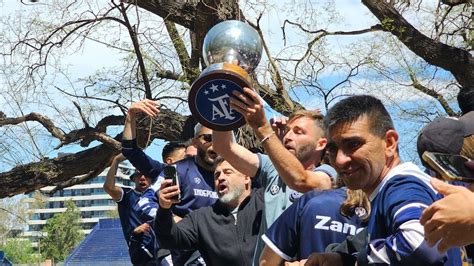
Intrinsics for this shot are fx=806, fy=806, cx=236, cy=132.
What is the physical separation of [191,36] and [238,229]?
24.4 ft

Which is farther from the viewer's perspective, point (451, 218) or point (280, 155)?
point (280, 155)

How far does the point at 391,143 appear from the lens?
316 centimetres

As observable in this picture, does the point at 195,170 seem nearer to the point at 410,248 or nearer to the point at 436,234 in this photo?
the point at 410,248

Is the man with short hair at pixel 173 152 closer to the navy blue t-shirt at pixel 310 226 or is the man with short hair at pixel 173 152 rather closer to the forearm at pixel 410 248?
the navy blue t-shirt at pixel 310 226

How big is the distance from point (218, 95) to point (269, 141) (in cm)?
34

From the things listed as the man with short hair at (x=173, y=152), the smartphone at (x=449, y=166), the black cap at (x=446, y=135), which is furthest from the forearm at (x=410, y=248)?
the man with short hair at (x=173, y=152)

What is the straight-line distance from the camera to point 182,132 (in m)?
13.2

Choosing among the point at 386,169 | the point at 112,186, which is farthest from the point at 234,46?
the point at 112,186

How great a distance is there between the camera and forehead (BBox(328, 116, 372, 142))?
3.12 meters

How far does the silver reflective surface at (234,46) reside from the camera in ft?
14.6

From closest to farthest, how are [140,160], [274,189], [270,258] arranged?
[270,258], [274,189], [140,160]

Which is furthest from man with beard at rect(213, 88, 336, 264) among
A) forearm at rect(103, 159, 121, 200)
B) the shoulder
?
forearm at rect(103, 159, 121, 200)

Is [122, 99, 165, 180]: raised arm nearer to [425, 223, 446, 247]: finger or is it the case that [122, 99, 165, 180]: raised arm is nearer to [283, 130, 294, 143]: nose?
[283, 130, 294, 143]: nose

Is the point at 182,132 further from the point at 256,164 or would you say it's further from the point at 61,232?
the point at 61,232
